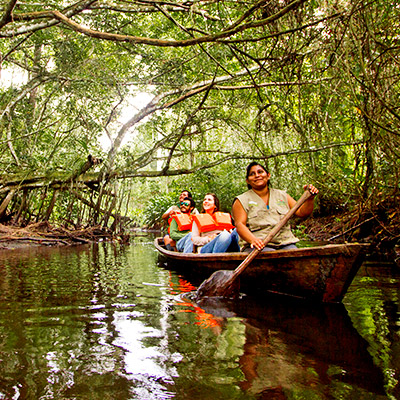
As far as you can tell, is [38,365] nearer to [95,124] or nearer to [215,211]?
[215,211]

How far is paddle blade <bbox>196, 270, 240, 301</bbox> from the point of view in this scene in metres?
3.59

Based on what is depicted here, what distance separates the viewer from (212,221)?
5.35 meters

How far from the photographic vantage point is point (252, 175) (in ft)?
12.9

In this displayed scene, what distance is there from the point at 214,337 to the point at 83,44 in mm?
7406

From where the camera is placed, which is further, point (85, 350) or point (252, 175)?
point (252, 175)

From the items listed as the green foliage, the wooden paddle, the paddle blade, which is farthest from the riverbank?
the green foliage

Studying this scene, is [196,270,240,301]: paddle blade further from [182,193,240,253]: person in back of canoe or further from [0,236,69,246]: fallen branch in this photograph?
[0,236,69,246]: fallen branch

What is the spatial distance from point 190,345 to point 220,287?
1.37 m

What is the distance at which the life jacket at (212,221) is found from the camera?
5320 millimetres

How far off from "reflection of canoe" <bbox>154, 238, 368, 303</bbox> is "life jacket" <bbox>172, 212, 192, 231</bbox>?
2323mm

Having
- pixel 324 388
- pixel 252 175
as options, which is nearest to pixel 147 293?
pixel 252 175

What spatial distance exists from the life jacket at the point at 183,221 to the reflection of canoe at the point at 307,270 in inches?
91.4

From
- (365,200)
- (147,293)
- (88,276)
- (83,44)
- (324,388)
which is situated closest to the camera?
(324,388)

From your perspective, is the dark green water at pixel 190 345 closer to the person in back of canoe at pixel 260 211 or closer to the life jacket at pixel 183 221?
the person in back of canoe at pixel 260 211
